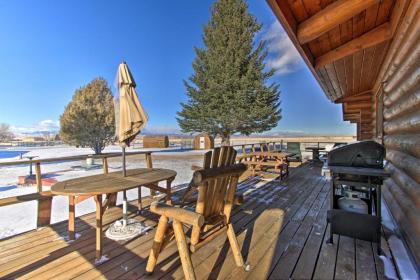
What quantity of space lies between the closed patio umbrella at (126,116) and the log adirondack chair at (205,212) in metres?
0.89

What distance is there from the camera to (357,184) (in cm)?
191

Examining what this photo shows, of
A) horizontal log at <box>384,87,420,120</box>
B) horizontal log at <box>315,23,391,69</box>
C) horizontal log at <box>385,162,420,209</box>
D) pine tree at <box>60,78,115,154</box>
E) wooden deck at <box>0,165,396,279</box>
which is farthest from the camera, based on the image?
pine tree at <box>60,78,115,154</box>

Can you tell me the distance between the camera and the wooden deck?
1.57m

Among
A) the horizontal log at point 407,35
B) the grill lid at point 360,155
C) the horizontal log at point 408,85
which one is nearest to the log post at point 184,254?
the grill lid at point 360,155

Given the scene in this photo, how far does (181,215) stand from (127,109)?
1.51 meters

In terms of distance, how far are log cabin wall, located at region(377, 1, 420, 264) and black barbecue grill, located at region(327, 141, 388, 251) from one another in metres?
0.24

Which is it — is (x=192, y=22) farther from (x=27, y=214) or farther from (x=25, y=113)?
(x=25, y=113)

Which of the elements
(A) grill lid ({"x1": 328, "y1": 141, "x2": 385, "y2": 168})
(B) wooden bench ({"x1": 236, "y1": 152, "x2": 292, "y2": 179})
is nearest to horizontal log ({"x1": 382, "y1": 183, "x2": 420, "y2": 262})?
(A) grill lid ({"x1": 328, "y1": 141, "x2": 385, "y2": 168})

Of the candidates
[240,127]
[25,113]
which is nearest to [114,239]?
[240,127]

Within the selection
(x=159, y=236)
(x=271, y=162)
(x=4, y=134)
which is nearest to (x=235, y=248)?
(x=159, y=236)

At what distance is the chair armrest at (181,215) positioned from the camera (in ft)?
4.02

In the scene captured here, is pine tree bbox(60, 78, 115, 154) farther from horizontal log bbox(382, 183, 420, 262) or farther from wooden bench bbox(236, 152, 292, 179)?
horizontal log bbox(382, 183, 420, 262)

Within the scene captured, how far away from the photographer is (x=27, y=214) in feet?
10.7

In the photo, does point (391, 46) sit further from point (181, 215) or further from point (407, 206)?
point (181, 215)
